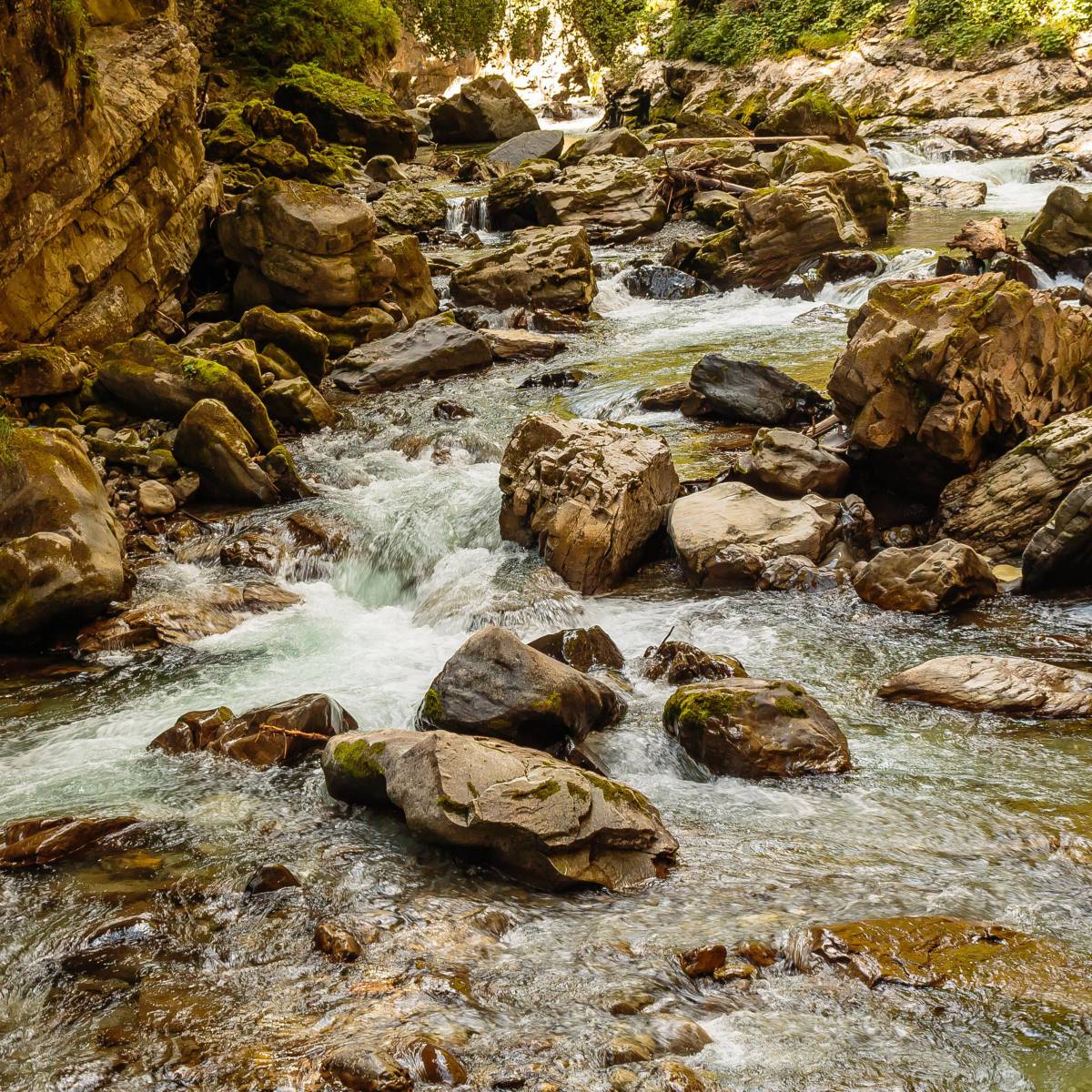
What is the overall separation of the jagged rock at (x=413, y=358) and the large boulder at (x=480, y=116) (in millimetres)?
24098

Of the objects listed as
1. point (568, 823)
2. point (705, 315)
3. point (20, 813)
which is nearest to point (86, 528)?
point (20, 813)

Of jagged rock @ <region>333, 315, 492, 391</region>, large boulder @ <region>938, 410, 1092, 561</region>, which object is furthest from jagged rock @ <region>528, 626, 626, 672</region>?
jagged rock @ <region>333, 315, 492, 391</region>

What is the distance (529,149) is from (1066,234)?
17.7m

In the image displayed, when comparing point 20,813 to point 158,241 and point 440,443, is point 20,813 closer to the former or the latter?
point 440,443

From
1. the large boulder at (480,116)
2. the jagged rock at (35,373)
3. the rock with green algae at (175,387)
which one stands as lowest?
the rock with green algae at (175,387)

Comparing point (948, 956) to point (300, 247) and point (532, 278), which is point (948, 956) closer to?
→ point (300, 247)

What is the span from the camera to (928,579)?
6.65m

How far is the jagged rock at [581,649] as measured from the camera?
6.20 meters

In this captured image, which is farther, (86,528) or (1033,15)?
(1033,15)

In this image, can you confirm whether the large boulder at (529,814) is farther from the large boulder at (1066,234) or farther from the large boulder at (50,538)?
the large boulder at (1066,234)

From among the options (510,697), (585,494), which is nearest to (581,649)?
(510,697)

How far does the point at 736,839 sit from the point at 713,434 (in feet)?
19.7

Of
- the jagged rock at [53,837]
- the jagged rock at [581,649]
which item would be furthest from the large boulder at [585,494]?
the jagged rock at [53,837]

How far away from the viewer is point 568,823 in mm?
4074
